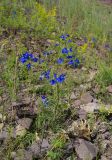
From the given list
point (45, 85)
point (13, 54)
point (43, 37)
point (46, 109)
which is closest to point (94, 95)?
point (45, 85)

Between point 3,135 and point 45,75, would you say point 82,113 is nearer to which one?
point 45,75

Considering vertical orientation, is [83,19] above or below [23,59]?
below

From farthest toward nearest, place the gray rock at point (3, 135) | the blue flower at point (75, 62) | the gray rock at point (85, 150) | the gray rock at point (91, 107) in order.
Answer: the blue flower at point (75, 62), the gray rock at point (91, 107), the gray rock at point (3, 135), the gray rock at point (85, 150)

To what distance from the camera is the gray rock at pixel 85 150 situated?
12.7 feet

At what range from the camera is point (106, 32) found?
28.0 feet

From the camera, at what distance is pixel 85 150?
12.9 ft

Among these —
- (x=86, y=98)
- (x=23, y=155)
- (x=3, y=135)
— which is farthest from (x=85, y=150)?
(x=86, y=98)

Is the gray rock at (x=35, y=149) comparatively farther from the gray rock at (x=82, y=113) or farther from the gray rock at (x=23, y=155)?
the gray rock at (x=82, y=113)

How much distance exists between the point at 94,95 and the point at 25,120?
50.6 inches

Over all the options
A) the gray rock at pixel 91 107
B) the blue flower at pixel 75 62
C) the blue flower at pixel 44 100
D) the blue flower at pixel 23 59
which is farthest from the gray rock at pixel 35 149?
the blue flower at pixel 75 62

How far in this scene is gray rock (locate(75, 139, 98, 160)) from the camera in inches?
153

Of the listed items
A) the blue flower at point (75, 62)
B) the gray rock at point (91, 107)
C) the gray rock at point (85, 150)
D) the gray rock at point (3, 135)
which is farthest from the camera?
the blue flower at point (75, 62)

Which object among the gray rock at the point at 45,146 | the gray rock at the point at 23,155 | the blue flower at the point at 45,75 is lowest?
the gray rock at the point at 45,146

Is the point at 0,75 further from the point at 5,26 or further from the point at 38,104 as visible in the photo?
the point at 5,26
